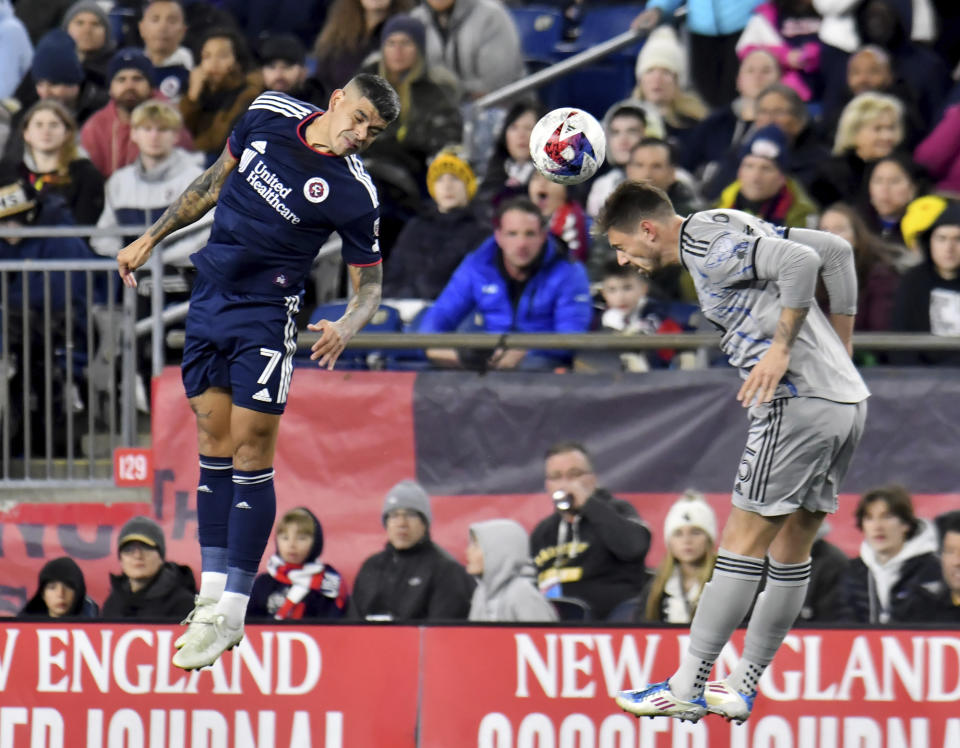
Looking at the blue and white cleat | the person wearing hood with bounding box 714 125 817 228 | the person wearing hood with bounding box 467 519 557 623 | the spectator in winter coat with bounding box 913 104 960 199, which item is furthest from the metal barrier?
the spectator in winter coat with bounding box 913 104 960 199

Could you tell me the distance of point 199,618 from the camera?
786cm

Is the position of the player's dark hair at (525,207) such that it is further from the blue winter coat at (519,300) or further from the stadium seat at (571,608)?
the stadium seat at (571,608)

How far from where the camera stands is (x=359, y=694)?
860 cm

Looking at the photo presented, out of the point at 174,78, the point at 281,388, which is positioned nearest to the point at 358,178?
the point at 281,388

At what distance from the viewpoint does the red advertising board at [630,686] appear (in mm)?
8406

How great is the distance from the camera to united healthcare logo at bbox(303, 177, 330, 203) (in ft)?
25.3

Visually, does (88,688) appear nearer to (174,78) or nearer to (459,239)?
(459,239)

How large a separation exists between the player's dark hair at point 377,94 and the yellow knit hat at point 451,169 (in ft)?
11.1

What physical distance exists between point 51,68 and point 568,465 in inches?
196

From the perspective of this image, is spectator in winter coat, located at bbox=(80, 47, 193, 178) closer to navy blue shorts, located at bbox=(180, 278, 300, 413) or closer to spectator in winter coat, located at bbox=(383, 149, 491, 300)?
spectator in winter coat, located at bbox=(383, 149, 491, 300)

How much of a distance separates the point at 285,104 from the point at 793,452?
255cm

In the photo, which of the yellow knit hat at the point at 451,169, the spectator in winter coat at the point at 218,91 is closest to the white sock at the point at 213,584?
the yellow knit hat at the point at 451,169

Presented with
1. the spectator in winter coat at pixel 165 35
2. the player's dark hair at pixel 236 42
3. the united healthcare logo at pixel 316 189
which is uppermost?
the spectator in winter coat at pixel 165 35

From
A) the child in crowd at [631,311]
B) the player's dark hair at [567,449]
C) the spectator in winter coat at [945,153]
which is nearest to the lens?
the player's dark hair at [567,449]
